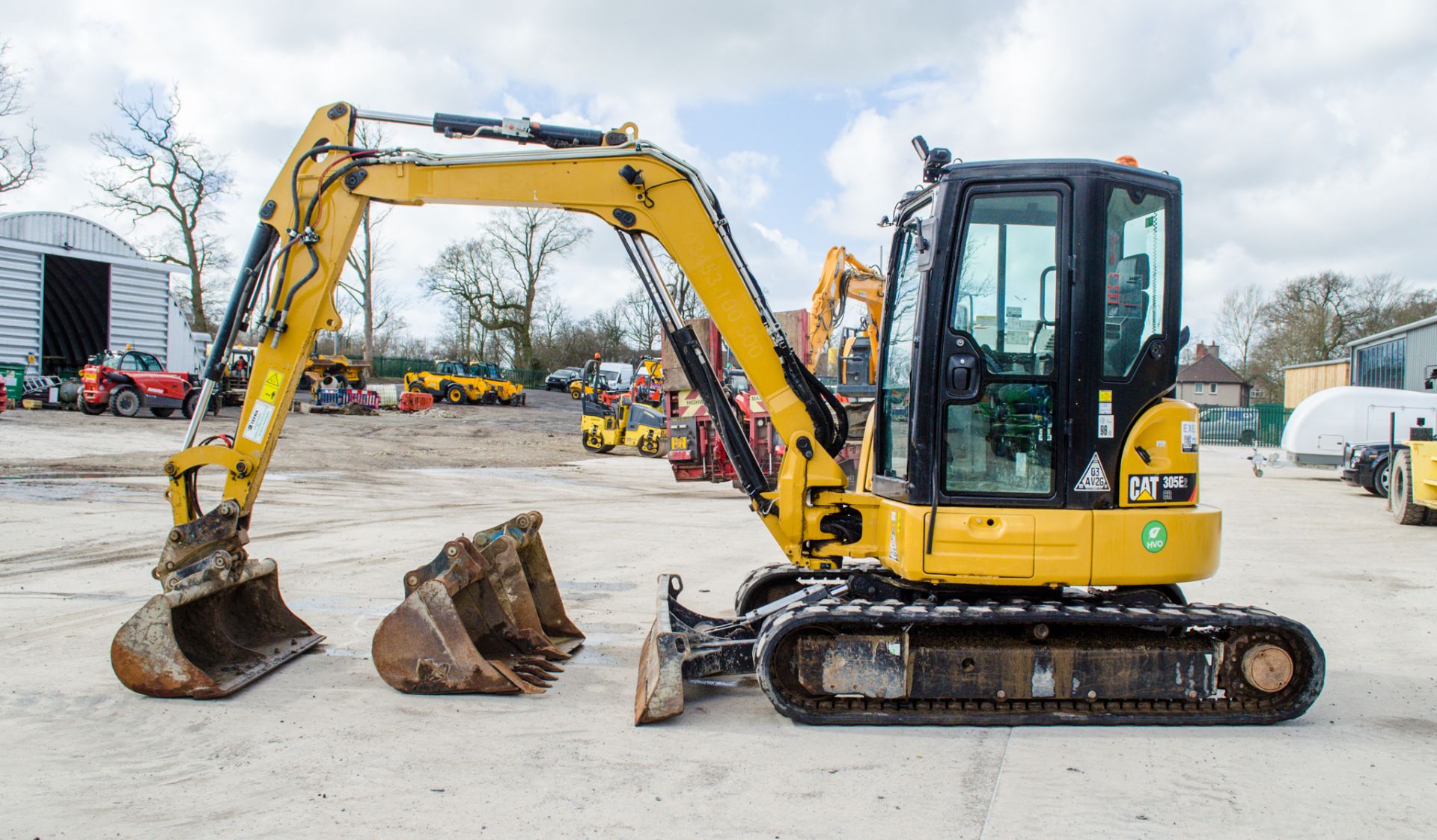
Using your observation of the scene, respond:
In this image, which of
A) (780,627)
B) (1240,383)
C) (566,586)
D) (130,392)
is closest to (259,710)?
(780,627)

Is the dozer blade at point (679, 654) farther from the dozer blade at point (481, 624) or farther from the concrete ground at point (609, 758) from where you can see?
the dozer blade at point (481, 624)

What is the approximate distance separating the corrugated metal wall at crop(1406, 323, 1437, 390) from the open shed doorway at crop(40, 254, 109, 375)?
41454mm

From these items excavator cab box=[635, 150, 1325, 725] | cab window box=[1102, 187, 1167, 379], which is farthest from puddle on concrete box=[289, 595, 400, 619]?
cab window box=[1102, 187, 1167, 379]

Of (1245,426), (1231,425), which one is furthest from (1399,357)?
(1231,425)

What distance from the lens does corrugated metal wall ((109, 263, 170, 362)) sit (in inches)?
1259

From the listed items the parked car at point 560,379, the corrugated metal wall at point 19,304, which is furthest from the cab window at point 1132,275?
the parked car at point 560,379

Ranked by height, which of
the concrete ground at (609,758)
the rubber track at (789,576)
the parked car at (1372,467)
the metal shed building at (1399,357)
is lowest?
the concrete ground at (609,758)

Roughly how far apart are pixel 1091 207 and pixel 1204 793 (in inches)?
108

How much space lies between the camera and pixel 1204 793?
4.06 meters

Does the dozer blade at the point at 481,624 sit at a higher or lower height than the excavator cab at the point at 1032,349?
lower

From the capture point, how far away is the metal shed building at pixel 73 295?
2911 centimetres

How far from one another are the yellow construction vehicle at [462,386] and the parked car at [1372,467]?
110 ft

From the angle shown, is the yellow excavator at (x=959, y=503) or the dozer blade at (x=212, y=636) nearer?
the yellow excavator at (x=959, y=503)

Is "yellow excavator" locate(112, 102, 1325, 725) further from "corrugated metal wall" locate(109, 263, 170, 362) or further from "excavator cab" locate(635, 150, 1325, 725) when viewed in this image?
"corrugated metal wall" locate(109, 263, 170, 362)
